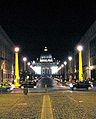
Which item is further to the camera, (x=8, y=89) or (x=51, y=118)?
(x=8, y=89)

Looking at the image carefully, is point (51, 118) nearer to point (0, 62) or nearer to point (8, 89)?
point (8, 89)

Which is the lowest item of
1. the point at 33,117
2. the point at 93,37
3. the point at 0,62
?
the point at 33,117

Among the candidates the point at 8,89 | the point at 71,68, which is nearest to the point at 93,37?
the point at 8,89

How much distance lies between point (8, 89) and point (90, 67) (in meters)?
51.4

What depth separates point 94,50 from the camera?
102688 mm

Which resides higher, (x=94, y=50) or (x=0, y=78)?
(x=94, y=50)

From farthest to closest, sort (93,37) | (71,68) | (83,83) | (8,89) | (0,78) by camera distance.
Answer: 1. (71,68)
2. (93,37)
3. (0,78)
4. (83,83)
5. (8,89)

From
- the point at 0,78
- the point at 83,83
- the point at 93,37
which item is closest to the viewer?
the point at 83,83

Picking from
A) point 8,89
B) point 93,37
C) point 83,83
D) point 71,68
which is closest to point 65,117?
point 8,89

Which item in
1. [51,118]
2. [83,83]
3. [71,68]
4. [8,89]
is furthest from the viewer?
[71,68]

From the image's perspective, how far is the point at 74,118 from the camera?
→ 769 inches

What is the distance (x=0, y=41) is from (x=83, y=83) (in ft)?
129

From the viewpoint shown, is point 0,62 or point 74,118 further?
point 0,62

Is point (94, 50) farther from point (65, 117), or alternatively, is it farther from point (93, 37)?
point (65, 117)
